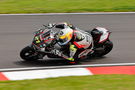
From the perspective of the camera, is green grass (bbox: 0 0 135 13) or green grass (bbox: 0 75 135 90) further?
green grass (bbox: 0 0 135 13)

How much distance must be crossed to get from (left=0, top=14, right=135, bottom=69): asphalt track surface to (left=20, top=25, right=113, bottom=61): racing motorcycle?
0.76 feet

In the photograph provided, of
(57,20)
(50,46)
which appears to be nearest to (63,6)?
(57,20)

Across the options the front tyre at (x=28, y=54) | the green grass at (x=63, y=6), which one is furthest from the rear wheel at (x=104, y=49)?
the green grass at (x=63, y=6)

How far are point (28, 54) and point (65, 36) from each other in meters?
1.31

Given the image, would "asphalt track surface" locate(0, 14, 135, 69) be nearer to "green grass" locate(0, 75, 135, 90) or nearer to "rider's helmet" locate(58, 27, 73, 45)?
"rider's helmet" locate(58, 27, 73, 45)

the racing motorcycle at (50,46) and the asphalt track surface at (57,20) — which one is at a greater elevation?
the racing motorcycle at (50,46)

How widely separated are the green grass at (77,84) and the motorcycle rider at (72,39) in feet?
4.60

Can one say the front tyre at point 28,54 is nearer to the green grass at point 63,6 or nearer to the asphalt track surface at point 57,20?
the asphalt track surface at point 57,20

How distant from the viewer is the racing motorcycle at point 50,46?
1073 centimetres

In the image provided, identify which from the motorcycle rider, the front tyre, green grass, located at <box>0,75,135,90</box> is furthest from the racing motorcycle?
green grass, located at <box>0,75,135,90</box>

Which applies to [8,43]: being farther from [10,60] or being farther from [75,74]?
[75,74]

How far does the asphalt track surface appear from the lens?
11.7 m

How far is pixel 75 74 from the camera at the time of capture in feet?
34.8

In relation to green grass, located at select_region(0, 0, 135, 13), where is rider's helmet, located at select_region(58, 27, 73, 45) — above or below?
above
